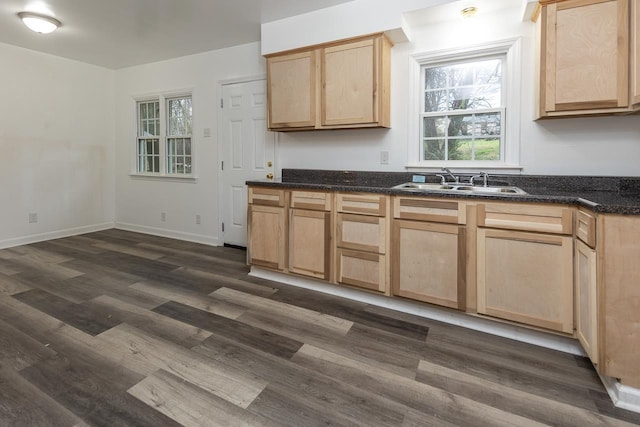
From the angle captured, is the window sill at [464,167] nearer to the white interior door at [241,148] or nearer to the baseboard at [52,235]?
the white interior door at [241,148]

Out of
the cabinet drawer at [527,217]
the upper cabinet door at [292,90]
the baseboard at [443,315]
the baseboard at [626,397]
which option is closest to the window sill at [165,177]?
the upper cabinet door at [292,90]

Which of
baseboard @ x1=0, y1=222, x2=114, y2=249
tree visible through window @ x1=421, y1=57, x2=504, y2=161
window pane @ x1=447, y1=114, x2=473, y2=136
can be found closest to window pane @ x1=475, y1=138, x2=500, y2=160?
tree visible through window @ x1=421, y1=57, x2=504, y2=161

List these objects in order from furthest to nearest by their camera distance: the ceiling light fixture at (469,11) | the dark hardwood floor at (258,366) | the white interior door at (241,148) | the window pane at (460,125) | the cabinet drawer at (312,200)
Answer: the white interior door at (241,148) < the window pane at (460,125) < the cabinet drawer at (312,200) < the ceiling light fixture at (469,11) < the dark hardwood floor at (258,366)

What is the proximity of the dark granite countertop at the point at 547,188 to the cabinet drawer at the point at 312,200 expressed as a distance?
0.06 metres

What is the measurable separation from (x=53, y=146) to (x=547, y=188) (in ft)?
19.6

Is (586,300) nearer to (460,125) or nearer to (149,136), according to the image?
(460,125)

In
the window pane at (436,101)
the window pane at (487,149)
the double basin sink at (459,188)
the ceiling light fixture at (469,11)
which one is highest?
the ceiling light fixture at (469,11)

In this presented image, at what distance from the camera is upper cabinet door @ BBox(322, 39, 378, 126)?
287 cm

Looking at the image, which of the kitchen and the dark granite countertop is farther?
the kitchen

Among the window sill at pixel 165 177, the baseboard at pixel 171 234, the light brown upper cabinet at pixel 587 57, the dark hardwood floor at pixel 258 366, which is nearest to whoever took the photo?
the dark hardwood floor at pixel 258 366

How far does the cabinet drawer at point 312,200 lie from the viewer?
2809 millimetres

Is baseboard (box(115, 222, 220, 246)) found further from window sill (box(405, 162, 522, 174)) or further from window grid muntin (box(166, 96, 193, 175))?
window sill (box(405, 162, 522, 174))

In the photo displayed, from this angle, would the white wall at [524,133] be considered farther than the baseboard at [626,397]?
Yes

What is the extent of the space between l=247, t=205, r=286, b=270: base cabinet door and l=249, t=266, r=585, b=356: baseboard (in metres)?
0.17
